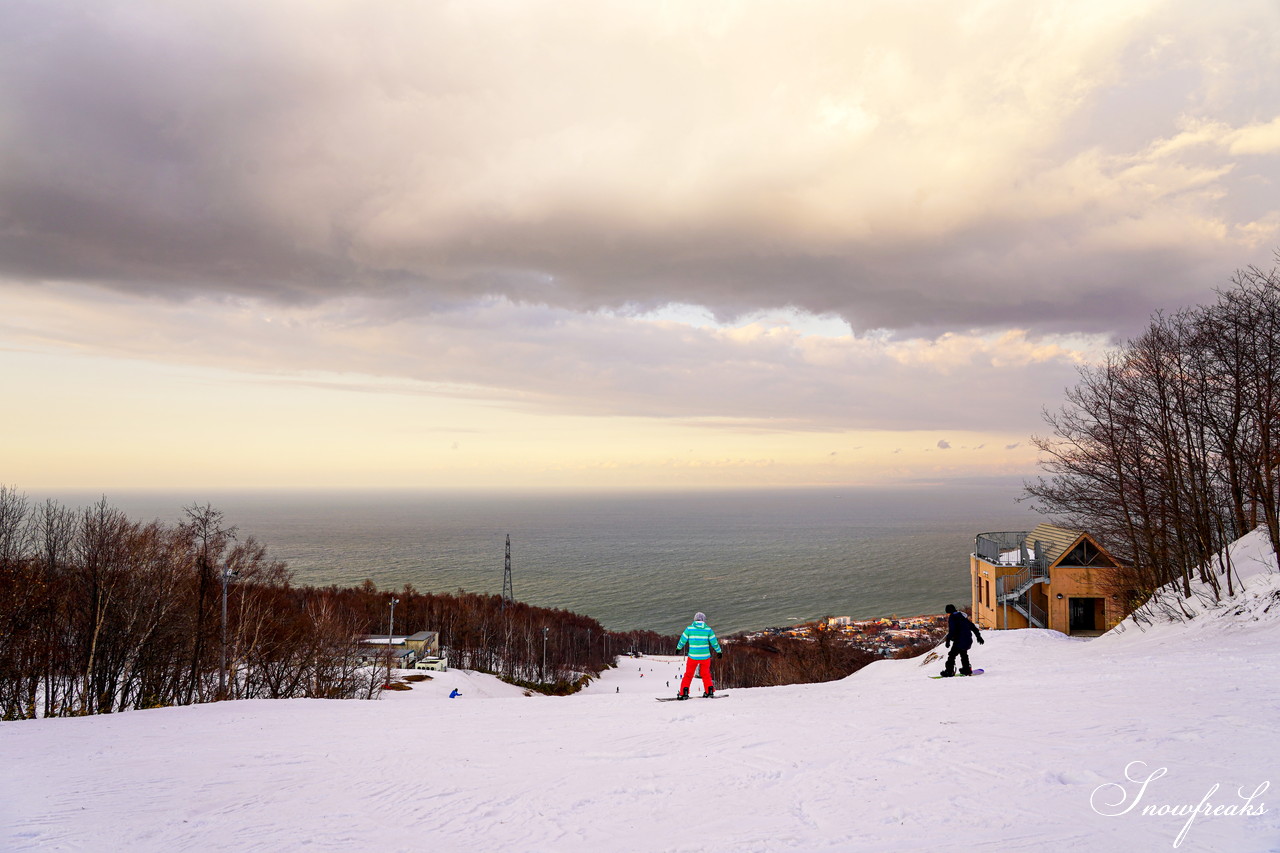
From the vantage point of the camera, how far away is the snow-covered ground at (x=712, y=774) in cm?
468

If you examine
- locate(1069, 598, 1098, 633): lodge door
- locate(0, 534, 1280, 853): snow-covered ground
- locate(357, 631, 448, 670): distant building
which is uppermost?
locate(0, 534, 1280, 853): snow-covered ground

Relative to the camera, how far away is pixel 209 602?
2719 cm

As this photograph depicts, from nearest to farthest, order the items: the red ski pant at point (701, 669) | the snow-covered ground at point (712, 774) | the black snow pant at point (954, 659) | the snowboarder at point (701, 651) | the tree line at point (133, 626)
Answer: the snow-covered ground at point (712, 774), the red ski pant at point (701, 669), the snowboarder at point (701, 651), the black snow pant at point (954, 659), the tree line at point (133, 626)

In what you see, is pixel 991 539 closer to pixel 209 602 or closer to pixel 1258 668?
pixel 1258 668

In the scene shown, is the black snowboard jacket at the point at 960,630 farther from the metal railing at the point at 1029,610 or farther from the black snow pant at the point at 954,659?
the metal railing at the point at 1029,610

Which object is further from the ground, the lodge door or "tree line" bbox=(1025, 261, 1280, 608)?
"tree line" bbox=(1025, 261, 1280, 608)

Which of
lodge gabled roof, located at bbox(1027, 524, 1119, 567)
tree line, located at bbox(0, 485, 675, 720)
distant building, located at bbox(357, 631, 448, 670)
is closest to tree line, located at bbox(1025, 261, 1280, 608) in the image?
lodge gabled roof, located at bbox(1027, 524, 1119, 567)

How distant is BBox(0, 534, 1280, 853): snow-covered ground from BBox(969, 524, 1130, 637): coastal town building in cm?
1822

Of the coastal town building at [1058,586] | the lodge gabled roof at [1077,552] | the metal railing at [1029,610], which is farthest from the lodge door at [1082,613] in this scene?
the lodge gabled roof at [1077,552]

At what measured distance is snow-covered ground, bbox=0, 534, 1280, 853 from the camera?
4.68 m

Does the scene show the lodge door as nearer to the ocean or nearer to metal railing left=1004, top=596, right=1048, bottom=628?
metal railing left=1004, top=596, right=1048, bottom=628

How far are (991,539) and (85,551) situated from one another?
40.0 meters

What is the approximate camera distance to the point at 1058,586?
1056 inches

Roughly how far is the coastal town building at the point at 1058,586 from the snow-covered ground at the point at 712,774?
18.2 m
